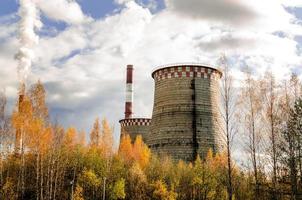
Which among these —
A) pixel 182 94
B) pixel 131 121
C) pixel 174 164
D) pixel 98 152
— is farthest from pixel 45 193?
pixel 131 121

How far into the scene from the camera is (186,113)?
2866cm

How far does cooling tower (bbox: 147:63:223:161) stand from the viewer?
1125 inches

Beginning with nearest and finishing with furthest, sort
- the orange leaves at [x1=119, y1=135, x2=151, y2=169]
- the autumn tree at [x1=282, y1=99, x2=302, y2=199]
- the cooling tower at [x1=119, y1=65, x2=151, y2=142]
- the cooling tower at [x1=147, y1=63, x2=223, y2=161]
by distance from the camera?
1. the autumn tree at [x1=282, y1=99, x2=302, y2=199]
2. the orange leaves at [x1=119, y1=135, x2=151, y2=169]
3. the cooling tower at [x1=147, y1=63, x2=223, y2=161]
4. the cooling tower at [x1=119, y1=65, x2=151, y2=142]

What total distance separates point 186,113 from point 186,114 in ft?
0.25

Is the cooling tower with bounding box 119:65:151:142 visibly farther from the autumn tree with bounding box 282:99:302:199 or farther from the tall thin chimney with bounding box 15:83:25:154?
the autumn tree with bounding box 282:99:302:199

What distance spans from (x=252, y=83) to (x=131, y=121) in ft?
84.5

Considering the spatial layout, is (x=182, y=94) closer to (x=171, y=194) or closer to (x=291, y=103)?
(x=171, y=194)

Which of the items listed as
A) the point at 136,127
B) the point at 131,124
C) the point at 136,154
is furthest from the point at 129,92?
the point at 136,154

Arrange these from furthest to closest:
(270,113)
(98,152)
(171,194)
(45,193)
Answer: (98,152)
(171,194)
(45,193)
(270,113)

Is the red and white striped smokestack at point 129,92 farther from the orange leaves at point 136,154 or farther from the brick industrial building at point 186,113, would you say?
the brick industrial building at point 186,113

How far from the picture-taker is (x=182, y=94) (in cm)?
2919

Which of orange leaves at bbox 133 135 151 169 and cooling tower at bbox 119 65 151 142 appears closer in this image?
orange leaves at bbox 133 135 151 169

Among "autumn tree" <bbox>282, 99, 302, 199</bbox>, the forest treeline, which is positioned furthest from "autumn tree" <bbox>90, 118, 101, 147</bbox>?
"autumn tree" <bbox>282, 99, 302, 199</bbox>

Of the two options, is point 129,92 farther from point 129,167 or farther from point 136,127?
point 129,167
